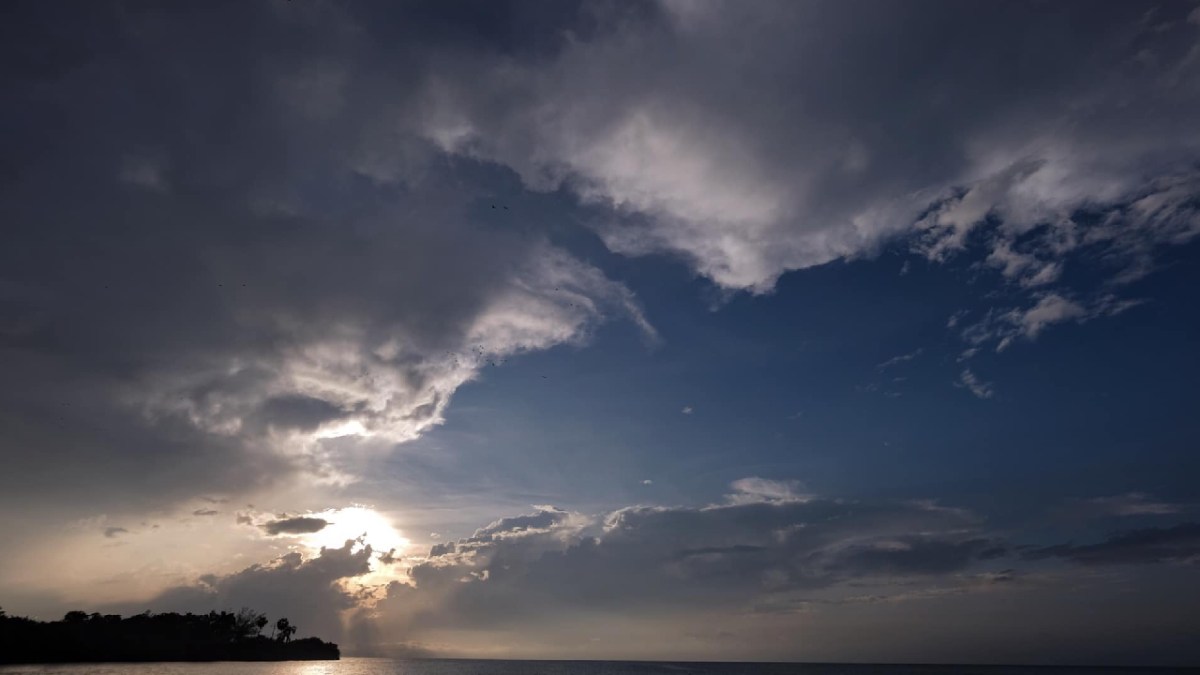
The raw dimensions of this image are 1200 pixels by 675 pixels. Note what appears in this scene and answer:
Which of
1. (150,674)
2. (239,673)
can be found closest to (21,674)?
(150,674)

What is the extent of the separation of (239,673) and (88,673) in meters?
43.9

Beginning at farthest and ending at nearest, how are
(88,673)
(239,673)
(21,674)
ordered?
(239,673) → (88,673) → (21,674)

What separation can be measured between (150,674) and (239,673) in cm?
2854

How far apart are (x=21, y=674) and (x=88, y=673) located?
14.9 m

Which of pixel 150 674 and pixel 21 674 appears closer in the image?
pixel 21 674

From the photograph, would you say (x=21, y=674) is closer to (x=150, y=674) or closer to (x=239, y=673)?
(x=150, y=674)

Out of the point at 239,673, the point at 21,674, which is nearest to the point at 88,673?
the point at 21,674

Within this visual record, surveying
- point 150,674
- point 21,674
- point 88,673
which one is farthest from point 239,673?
point 21,674

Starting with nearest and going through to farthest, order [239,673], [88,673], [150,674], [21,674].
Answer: [21,674] < [88,673] < [150,674] < [239,673]

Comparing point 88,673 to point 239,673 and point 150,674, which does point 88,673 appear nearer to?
point 150,674

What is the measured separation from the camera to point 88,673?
6363 inches

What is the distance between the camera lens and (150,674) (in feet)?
571

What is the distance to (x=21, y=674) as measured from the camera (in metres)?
149

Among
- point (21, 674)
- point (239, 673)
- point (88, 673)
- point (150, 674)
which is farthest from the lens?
point (239, 673)
